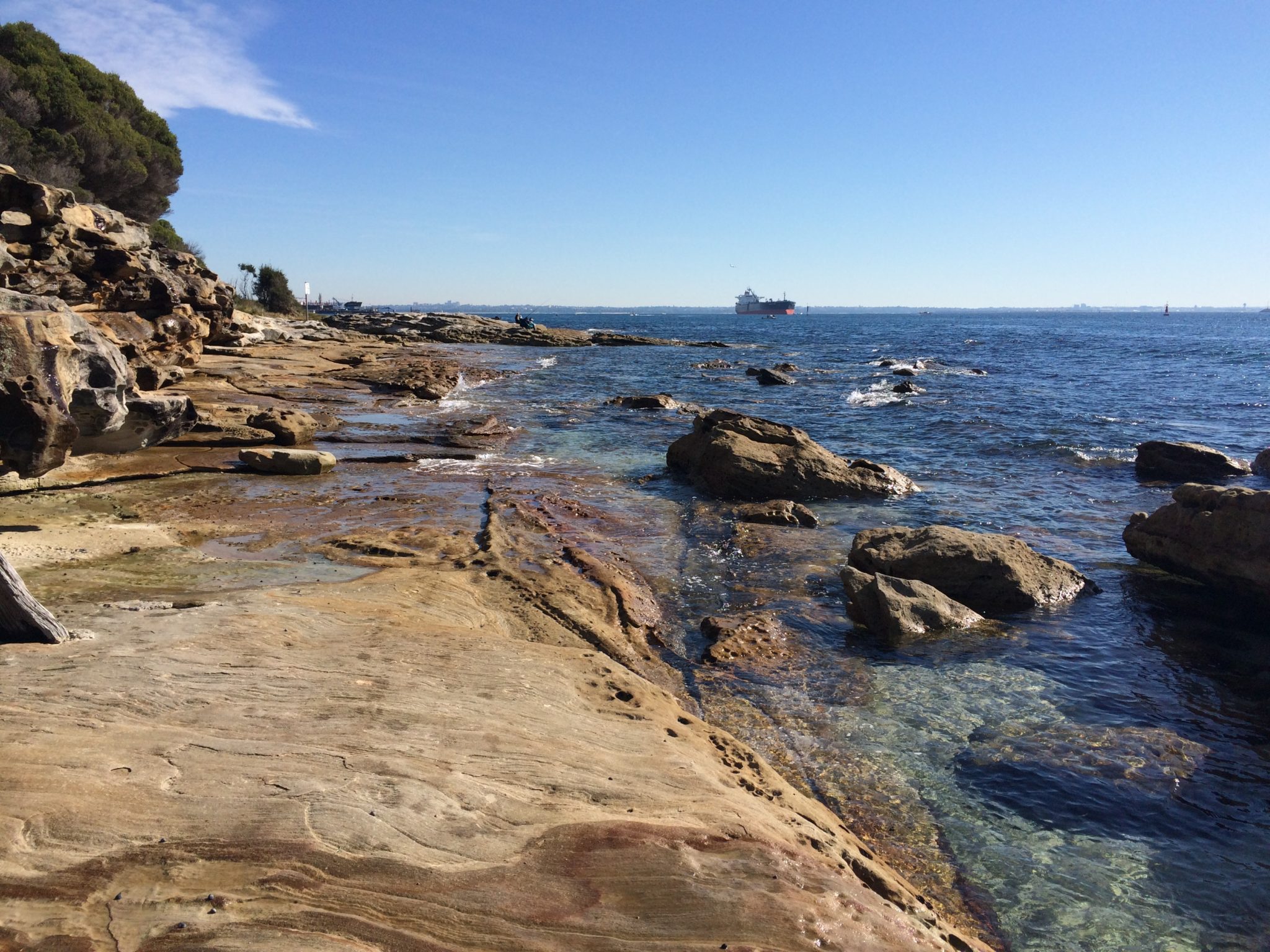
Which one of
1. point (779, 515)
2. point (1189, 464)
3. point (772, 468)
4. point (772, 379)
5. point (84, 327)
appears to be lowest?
point (779, 515)

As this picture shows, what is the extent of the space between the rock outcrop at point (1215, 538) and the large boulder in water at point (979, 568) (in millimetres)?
1272

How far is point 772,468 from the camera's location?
47.8ft

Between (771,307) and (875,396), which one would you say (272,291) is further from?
(771,307)

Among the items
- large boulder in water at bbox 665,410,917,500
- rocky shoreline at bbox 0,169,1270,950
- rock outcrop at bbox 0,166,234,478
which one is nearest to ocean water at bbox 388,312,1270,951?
rocky shoreline at bbox 0,169,1270,950

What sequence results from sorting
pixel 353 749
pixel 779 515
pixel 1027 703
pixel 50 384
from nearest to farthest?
1. pixel 353 749
2. pixel 1027 703
3. pixel 50 384
4. pixel 779 515

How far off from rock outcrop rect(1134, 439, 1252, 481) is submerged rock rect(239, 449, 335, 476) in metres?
17.3

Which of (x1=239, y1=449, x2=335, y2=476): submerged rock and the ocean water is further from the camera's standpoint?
(x1=239, y1=449, x2=335, y2=476): submerged rock

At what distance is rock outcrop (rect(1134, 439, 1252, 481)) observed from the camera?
1702 cm

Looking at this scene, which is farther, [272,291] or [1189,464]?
[272,291]

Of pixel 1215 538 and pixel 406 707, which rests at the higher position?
pixel 1215 538

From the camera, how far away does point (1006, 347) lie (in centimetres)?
6975

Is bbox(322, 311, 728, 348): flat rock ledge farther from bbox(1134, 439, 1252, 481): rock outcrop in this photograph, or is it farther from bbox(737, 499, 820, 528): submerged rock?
bbox(1134, 439, 1252, 481): rock outcrop

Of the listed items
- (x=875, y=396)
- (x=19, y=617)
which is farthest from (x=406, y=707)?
(x=875, y=396)

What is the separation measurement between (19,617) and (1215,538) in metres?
12.2
